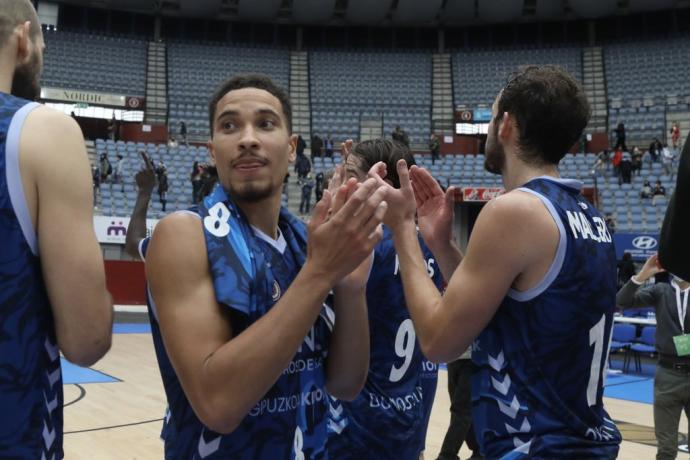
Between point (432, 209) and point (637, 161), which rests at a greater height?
point (637, 161)

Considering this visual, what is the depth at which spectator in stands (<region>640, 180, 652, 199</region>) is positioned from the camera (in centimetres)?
1819

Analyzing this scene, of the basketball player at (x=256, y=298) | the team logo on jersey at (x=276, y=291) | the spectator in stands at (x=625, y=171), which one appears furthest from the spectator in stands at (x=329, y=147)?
the team logo on jersey at (x=276, y=291)

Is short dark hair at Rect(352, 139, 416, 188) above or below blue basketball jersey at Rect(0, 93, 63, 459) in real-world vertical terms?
above

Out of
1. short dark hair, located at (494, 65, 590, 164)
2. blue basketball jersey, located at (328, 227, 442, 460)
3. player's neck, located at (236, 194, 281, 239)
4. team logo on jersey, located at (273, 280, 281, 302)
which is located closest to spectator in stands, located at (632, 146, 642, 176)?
blue basketball jersey, located at (328, 227, 442, 460)

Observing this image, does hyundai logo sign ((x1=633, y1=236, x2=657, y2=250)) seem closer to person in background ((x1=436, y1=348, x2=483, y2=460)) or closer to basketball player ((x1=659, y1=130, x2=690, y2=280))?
person in background ((x1=436, y1=348, x2=483, y2=460))

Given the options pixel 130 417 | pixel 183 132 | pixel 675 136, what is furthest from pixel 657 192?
pixel 183 132

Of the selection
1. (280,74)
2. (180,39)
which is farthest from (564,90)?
(180,39)

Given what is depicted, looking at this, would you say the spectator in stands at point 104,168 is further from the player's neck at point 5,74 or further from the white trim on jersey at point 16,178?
the white trim on jersey at point 16,178

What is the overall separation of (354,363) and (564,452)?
614 millimetres

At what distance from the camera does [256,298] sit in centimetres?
158

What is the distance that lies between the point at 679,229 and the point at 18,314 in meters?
1.27

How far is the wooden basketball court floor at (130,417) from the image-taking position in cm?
514

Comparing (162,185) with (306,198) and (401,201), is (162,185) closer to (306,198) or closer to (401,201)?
(306,198)

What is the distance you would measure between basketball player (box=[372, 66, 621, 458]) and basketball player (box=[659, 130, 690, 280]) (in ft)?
2.26
